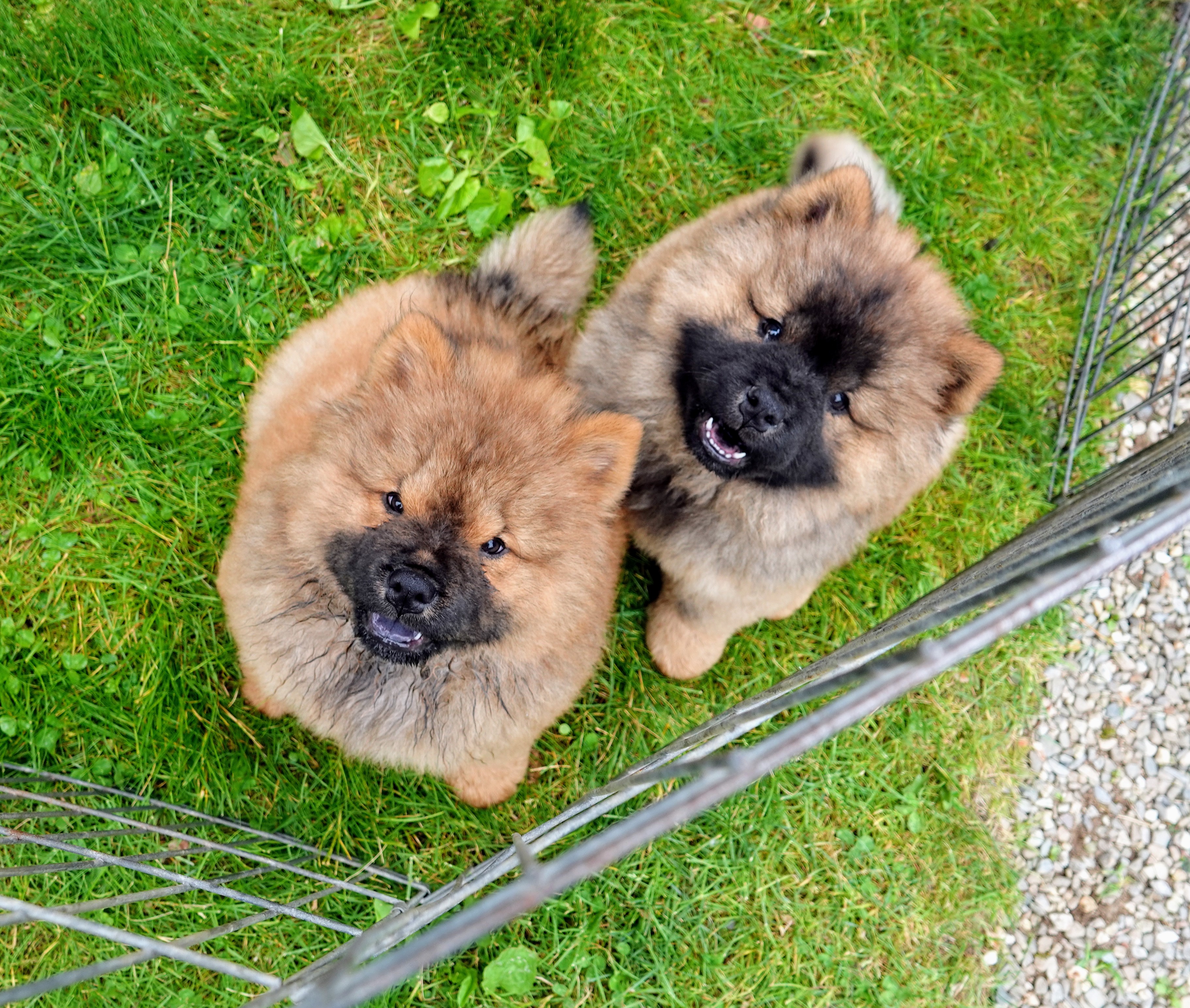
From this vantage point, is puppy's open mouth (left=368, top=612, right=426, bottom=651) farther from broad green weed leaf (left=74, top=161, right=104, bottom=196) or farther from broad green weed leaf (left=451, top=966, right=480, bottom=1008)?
broad green weed leaf (left=74, top=161, right=104, bottom=196)

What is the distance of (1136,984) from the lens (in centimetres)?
296

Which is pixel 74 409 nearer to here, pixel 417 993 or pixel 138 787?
pixel 138 787

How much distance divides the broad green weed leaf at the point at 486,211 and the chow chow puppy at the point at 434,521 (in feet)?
1.78

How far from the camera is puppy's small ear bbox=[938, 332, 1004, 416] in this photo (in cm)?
210

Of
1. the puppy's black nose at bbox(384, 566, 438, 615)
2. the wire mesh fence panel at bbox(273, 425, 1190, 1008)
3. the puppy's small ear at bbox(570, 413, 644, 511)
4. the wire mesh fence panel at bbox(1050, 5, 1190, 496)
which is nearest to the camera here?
the wire mesh fence panel at bbox(273, 425, 1190, 1008)

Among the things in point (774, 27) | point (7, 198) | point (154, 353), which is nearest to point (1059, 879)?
point (774, 27)

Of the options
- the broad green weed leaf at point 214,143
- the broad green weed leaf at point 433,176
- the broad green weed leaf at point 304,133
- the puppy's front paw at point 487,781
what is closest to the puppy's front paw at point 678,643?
the puppy's front paw at point 487,781

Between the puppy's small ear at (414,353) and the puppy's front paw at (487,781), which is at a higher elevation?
the puppy's small ear at (414,353)

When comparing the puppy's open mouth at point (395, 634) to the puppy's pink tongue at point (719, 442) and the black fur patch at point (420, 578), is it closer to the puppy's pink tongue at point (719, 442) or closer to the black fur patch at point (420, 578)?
the black fur patch at point (420, 578)

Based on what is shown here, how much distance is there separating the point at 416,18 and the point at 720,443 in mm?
1989

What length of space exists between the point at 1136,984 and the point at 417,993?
244 cm

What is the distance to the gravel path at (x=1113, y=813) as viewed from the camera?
9.75 ft

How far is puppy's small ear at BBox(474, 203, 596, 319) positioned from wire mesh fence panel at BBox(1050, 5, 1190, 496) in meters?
1.94

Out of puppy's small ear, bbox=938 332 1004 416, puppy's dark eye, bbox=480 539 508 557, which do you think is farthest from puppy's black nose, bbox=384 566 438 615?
puppy's small ear, bbox=938 332 1004 416
